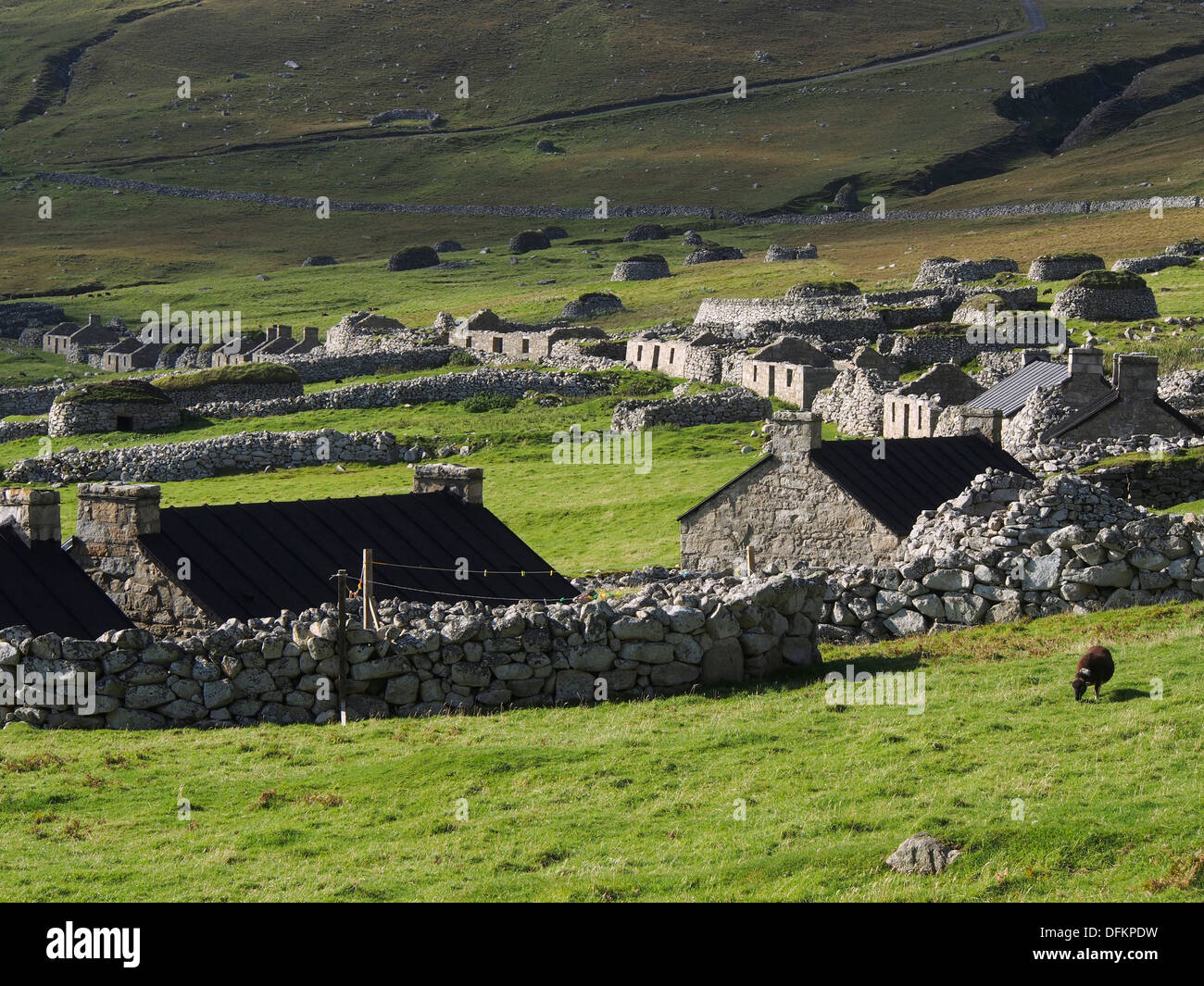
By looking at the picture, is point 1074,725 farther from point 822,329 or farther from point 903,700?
point 822,329

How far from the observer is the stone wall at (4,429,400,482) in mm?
54656

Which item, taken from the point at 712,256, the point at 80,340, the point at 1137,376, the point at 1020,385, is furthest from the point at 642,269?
the point at 1137,376

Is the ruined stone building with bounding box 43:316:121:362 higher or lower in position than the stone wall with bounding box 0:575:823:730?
higher

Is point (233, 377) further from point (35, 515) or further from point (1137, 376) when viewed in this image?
point (35, 515)

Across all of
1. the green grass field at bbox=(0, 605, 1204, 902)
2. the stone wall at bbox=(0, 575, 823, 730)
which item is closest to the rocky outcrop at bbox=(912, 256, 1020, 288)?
the stone wall at bbox=(0, 575, 823, 730)

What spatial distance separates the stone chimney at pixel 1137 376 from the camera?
41594mm

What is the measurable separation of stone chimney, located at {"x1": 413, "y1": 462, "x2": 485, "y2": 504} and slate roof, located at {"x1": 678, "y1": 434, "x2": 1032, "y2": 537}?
21.3 ft

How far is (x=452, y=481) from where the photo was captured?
90.0ft

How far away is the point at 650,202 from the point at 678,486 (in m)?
155

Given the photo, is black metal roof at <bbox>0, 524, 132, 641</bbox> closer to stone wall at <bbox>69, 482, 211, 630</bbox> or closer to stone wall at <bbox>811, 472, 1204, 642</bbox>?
stone wall at <bbox>69, 482, 211, 630</bbox>

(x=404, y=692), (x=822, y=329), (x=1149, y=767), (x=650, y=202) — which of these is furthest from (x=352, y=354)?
(x=650, y=202)

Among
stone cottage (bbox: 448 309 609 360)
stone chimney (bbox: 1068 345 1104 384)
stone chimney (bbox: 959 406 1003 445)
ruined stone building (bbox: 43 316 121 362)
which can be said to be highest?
ruined stone building (bbox: 43 316 121 362)

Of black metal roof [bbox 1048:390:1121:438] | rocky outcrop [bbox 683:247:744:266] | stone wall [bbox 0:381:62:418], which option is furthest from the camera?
rocky outcrop [bbox 683:247:744:266]
